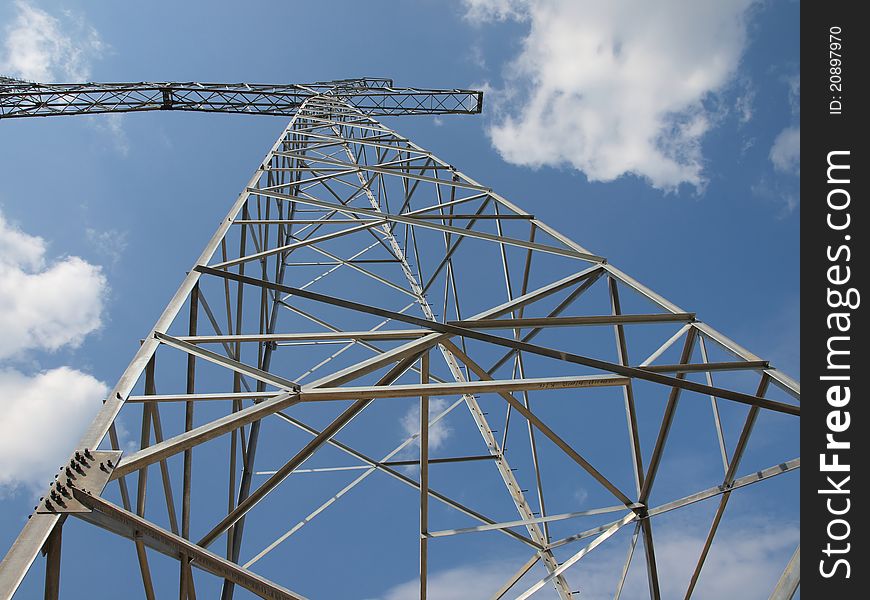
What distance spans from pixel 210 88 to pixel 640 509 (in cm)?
2600

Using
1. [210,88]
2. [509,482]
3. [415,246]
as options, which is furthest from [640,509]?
[210,88]

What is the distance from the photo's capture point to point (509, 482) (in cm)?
1147
